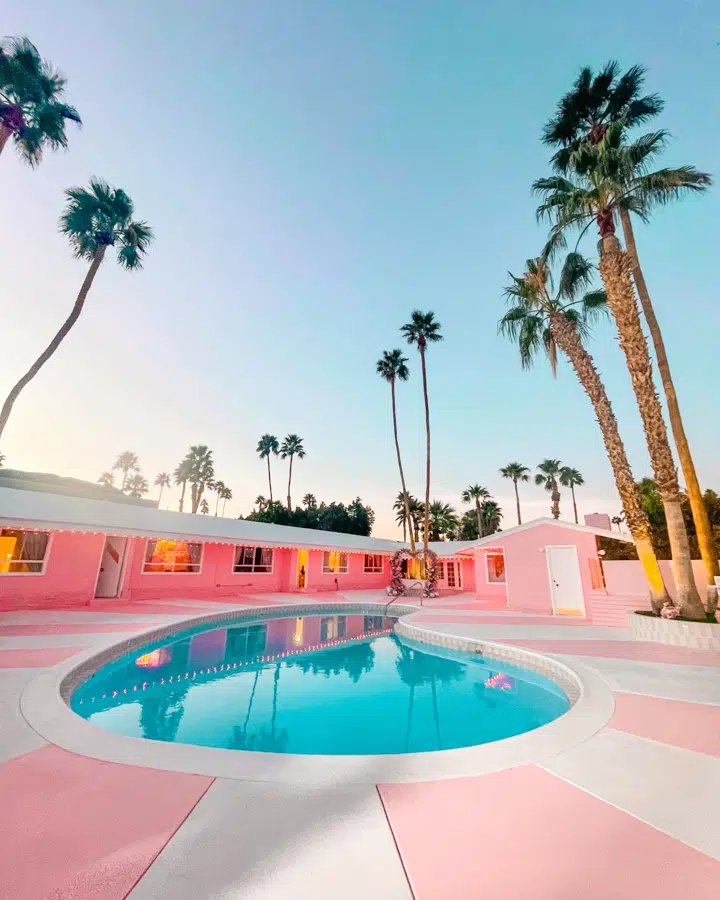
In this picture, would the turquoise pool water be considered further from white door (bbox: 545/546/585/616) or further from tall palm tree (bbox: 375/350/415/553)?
tall palm tree (bbox: 375/350/415/553)

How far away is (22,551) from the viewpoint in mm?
12289

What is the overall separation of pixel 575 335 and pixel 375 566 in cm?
1989

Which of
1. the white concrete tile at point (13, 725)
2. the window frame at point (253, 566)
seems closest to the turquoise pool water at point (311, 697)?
the white concrete tile at point (13, 725)

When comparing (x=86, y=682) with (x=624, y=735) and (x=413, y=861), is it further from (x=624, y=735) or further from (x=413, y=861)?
(x=624, y=735)

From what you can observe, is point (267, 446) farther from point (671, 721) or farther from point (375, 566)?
point (671, 721)

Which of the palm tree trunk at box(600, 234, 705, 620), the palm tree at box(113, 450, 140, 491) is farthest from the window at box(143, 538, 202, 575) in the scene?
the palm tree at box(113, 450, 140, 491)

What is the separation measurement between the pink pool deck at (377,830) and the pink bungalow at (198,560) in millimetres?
10548

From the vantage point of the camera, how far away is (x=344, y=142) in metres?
15.8

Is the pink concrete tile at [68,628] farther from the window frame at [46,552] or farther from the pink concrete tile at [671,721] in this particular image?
the pink concrete tile at [671,721]

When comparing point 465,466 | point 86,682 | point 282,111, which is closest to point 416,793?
point 86,682

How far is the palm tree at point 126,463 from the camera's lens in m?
68.4

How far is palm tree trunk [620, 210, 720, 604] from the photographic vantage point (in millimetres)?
8906

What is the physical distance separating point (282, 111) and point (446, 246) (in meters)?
9.00

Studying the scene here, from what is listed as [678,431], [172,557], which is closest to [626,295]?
[678,431]
